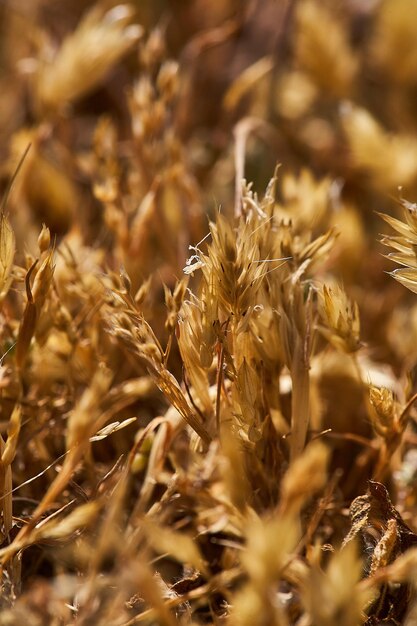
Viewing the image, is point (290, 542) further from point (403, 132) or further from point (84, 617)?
point (403, 132)

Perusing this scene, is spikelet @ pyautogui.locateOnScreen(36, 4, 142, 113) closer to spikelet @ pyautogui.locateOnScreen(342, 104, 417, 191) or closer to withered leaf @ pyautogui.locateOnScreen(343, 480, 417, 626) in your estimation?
spikelet @ pyautogui.locateOnScreen(342, 104, 417, 191)

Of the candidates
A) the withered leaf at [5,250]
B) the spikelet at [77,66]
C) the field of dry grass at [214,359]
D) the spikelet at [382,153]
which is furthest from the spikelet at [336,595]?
the spikelet at [77,66]

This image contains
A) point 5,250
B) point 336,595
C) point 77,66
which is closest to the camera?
point 336,595

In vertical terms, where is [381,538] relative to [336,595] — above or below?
below

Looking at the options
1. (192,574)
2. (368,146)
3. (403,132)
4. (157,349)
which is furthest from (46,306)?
(403,132)

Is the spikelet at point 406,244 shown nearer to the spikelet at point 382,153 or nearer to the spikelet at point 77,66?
the spikelet at point 382,153

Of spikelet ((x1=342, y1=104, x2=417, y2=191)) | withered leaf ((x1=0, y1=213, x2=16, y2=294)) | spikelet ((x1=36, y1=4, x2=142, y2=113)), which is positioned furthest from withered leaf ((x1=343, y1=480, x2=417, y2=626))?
spikelet ((x1=36, y1=4, x2=142, y2=113))

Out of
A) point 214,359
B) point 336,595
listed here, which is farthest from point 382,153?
point 336,595

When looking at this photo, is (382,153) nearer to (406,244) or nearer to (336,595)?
(406,244)

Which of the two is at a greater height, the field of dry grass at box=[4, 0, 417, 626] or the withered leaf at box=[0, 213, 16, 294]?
the withered leaf at box=[0, 213, 16, 294]
